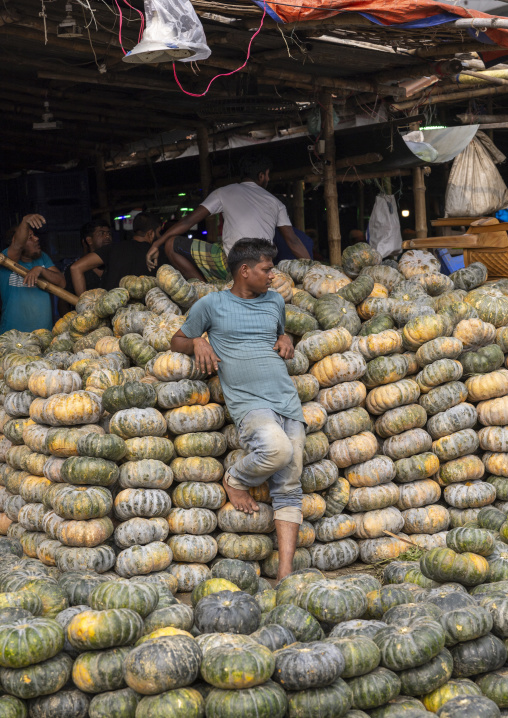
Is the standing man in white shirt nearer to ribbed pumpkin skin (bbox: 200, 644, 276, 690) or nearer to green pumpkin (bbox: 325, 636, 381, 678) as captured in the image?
green pumpkin (bbox: 325, 636, 381, 678)

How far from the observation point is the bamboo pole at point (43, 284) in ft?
25.0

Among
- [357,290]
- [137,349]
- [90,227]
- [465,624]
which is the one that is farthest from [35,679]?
[90,227]

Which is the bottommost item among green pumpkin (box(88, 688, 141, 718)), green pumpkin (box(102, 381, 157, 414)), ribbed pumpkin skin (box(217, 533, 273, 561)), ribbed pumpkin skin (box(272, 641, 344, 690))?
ribbed pumpkin skin (box(217, 533, 273, 561))

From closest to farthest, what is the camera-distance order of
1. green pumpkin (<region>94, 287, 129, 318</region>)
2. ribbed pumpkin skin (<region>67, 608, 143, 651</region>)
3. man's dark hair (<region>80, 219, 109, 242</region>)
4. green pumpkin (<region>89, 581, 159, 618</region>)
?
ribbed pumpkin skin (<region>67, 608, 143, 651</region>) → green pumpkin (<region>89, 581, 159, 618</region>) → green pumpkin (<region>94, 287, 129, 318</region>) → man's dark hair (<region>80, 219, 109, 242</region>)

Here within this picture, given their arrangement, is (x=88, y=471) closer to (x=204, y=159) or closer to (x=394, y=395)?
(x=394, y=395)

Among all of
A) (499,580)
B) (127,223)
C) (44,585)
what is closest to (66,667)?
(44,585)

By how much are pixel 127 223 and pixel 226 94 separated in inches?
260

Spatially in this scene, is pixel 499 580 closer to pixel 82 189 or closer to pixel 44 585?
pixel 44 585

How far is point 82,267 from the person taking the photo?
25.8 ft

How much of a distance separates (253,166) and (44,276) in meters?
2.40

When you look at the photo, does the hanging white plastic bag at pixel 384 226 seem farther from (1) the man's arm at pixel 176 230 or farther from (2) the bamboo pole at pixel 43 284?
(2) the bamboo pole at pixel 43 284

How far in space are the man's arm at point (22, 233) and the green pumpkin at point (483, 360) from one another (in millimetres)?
4374

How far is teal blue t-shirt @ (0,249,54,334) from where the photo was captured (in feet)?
26.4

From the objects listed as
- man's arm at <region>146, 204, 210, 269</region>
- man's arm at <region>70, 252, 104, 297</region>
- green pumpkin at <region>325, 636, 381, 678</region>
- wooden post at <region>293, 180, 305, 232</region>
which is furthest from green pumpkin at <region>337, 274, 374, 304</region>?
wooden post at <region>293, 180, 305, 232</region>
